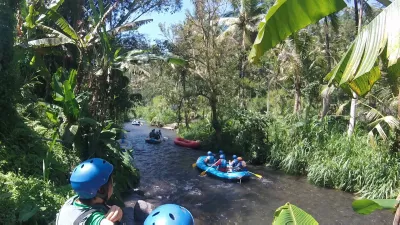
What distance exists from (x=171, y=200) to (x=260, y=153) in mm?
5652

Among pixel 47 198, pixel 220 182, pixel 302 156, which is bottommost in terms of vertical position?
pixel 220 182

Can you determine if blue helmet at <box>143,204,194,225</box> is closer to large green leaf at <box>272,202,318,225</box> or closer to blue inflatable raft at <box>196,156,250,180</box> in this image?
large green leaf at <box>272,202,318,225</box>

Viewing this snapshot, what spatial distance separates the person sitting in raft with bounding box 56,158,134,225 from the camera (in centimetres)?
188

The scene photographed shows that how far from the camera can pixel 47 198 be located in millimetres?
5398

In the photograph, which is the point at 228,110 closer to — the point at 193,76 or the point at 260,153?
the point at 193,76

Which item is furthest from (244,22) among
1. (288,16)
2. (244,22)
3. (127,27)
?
(288,16)

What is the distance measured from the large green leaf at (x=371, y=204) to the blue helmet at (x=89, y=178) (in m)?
1.54

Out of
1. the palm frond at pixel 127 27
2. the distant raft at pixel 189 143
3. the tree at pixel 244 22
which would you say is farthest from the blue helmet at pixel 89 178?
the tree at pixel 244 22

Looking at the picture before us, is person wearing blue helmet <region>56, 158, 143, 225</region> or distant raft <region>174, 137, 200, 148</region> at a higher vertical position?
person wearing blue helmet <region>56, 158, 143, 225</region>

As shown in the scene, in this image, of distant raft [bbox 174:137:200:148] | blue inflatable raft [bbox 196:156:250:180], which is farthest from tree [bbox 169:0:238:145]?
blue inflatable raft [bbox 196:156:250:180]

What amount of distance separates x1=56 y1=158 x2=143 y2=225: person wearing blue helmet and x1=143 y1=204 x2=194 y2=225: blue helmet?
0.22 m

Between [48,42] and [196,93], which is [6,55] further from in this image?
[196,93]

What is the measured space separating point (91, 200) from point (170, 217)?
1.96ft

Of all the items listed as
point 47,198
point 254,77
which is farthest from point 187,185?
A: point 254,77
